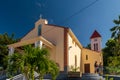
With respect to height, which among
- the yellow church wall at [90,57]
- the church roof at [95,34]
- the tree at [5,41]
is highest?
the church roof at [95,34]

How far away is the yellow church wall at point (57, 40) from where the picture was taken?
27.5 metres

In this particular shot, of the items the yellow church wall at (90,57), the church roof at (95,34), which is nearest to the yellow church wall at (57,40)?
the yellow church wall at (90,57)

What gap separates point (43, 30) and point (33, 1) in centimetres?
419

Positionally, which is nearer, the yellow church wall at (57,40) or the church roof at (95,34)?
the yellow church wall at (57,40)

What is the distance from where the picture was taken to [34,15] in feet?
113

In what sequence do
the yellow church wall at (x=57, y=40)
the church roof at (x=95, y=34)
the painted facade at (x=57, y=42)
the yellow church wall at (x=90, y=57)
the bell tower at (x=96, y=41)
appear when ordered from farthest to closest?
the church roof at (x=95, y=34), the bell tower at (x=96, y=41), the yellow church wall at (x=90, y=57), the yellow church wall at (x=57, y=40), the painted facade at (x=57, y=42)

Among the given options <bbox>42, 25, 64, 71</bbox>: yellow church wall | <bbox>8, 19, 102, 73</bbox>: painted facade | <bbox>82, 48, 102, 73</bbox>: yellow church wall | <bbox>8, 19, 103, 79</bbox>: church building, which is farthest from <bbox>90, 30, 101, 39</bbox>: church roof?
<bbox>42, 25, 64, 71</bbox>: yellow church wall

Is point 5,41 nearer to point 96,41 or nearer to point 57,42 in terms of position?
point 96,41

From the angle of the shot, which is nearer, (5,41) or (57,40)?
(57,40)

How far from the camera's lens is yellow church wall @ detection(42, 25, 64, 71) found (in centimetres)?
2752

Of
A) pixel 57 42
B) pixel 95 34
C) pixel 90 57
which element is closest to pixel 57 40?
pixel 57 42

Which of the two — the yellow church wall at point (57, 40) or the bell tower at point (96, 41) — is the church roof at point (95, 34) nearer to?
the bell tower at point (96, 41)

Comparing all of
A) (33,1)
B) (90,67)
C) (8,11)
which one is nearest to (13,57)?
(33,1)

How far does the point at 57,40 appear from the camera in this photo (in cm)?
2852
